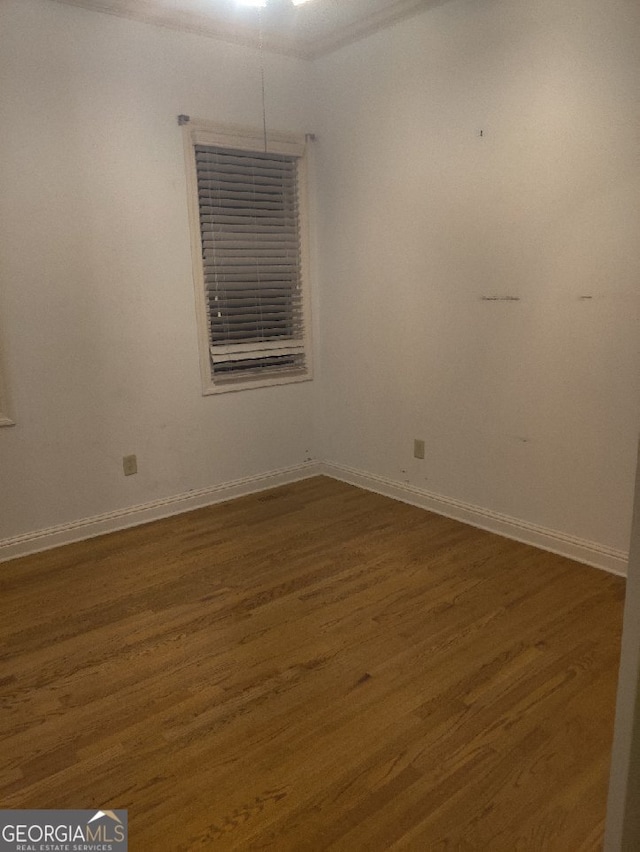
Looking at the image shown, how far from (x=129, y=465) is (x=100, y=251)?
1174 mm

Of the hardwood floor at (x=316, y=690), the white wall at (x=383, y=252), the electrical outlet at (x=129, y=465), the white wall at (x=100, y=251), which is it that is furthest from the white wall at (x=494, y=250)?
the electrical outlet at (x=129, y=465)

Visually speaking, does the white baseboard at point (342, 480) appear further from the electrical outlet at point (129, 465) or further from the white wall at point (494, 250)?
the electrical outlet at point (129, 465)

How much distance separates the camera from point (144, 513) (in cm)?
356

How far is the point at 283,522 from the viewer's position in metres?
3.51

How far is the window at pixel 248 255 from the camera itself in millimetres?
3561

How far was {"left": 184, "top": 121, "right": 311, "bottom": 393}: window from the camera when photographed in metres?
3.56

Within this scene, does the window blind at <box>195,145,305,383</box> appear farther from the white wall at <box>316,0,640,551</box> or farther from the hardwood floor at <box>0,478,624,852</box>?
the hardwood floor at <box>0,478,624,852</box>

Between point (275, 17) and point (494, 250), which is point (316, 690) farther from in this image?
point (275, 17)

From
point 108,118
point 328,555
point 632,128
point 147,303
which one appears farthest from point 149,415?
point 632,128

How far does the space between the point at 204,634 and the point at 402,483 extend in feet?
5.67

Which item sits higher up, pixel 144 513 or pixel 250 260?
pixel 250 260

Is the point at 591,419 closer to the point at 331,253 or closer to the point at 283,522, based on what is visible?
the point at 283,522

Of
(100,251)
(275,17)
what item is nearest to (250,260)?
(100,251)

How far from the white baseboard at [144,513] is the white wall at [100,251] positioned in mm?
48
